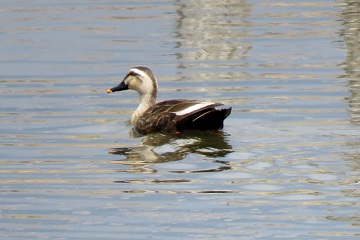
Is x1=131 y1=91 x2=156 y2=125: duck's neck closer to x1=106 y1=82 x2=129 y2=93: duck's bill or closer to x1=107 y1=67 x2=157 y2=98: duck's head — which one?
x1=107 y1=67 x2=157 y2=98: duck's head

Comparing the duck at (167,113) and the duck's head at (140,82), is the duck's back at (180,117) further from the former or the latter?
the duck's head at (140,82)

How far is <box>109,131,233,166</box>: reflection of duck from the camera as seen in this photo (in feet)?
42.8

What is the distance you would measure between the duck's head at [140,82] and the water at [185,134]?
0.28m

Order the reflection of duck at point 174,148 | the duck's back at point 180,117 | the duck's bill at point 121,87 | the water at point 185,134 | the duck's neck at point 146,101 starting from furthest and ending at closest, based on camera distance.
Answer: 1. the duck's bill at point 121,87
2. the duck's neck at point 146,101
3. the duck's back at point 180,117
4. the reflection of duck at point 174,148
5. the water at point 185,134

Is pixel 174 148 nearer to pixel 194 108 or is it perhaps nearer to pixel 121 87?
pixel 194 108

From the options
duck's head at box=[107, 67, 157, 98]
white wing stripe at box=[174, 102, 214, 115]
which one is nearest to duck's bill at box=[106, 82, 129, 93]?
duck's head at box=[107, 67, 157, 98]

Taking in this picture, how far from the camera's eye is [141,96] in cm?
1538

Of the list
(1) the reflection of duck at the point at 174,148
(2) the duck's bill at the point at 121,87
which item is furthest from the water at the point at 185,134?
(2) the duck's bill at the point at 121,87

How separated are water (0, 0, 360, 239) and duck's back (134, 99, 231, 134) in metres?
0.12

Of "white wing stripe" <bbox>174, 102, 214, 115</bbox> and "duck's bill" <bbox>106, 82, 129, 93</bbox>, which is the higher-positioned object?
"white wing stripe" <bbox>174, 102, 214, 115</bbox>

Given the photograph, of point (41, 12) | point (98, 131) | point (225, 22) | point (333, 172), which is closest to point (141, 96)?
point (98, 131)

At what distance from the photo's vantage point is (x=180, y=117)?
46.3 feet

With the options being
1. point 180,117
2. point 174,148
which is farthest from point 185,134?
point 174,148

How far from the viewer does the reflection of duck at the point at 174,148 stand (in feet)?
42.8
